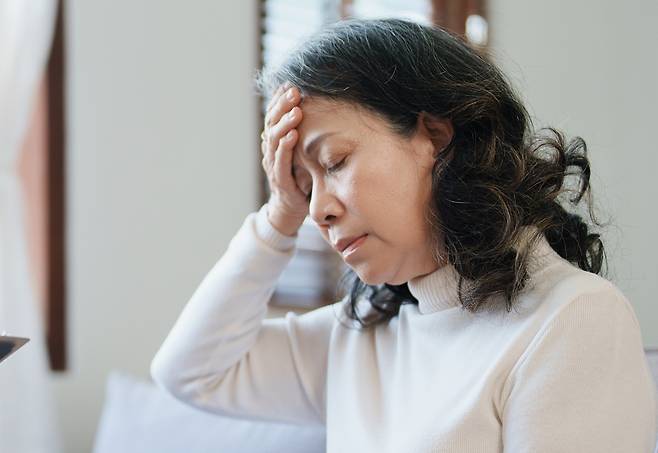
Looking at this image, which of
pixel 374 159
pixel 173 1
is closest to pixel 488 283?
pixel 374 159

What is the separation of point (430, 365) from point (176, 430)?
628 millimetres

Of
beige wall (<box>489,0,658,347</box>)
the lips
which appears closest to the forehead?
the lips

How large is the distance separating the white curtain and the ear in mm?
1292

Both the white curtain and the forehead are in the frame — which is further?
the white curtain

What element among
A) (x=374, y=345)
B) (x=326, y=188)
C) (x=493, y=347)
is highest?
(x=326, y=188)

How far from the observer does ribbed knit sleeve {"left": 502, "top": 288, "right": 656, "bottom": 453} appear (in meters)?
→ 0.97

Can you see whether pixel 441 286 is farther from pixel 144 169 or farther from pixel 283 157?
pixel 144 169

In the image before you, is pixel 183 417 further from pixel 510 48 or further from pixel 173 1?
pixel 173 1

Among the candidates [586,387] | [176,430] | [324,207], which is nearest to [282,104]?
[324,207]

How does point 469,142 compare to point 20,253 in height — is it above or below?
above

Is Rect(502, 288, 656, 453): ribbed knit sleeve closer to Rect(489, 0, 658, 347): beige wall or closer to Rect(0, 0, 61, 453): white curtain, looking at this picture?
Rect(489, 0, 658, 347): beige wall

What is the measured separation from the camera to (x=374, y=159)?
1.12 meters

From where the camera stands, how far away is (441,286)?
1207 millimetres

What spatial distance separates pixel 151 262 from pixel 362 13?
0.96 meters
